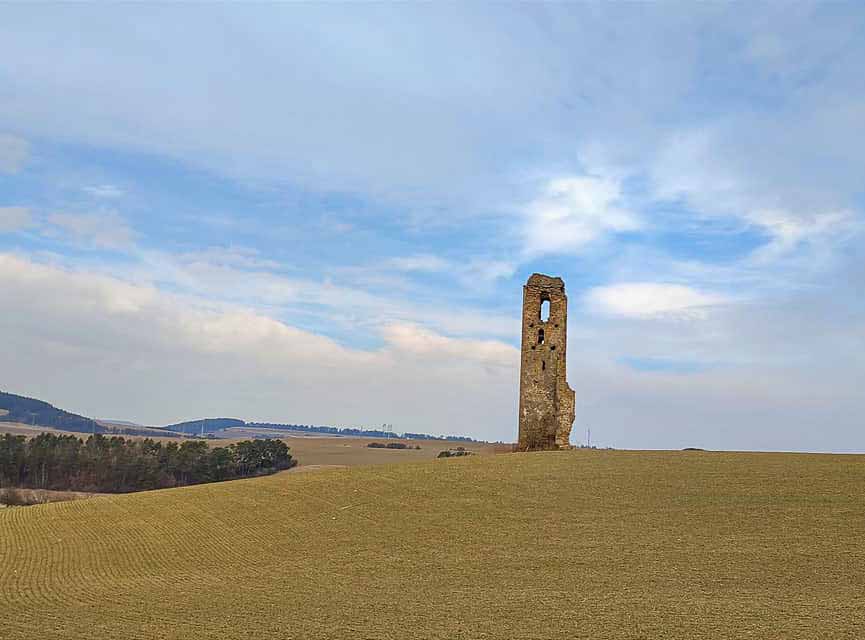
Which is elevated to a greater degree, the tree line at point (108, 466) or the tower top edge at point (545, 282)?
the tower top edge at point (545, 282)

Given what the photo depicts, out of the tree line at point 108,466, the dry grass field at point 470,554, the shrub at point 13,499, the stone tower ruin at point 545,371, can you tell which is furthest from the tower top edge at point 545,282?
the tree line at point 108,466

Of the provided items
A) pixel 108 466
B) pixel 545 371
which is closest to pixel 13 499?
pixel 108 466

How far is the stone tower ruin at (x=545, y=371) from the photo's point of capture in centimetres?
3222

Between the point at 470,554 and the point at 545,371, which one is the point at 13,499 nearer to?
the point at 545,371

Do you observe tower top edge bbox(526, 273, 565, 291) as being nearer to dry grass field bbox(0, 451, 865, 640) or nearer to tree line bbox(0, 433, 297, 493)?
dry grass field bbox(0, 451, 865, 640)

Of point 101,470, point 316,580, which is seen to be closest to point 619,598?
point 316,580

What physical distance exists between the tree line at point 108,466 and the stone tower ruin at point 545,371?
4291cm

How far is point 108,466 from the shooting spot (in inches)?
2650

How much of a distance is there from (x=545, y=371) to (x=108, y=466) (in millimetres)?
48242

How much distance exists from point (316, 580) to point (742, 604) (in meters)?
8.53

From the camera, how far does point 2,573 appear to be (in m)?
19.0

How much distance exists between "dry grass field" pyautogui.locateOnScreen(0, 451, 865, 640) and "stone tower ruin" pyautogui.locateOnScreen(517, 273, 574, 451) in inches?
75.7

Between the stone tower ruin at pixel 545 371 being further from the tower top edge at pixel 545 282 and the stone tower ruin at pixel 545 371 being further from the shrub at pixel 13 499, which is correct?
the shrub at pixel 13 499

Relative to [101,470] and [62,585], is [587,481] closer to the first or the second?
[62,585]
